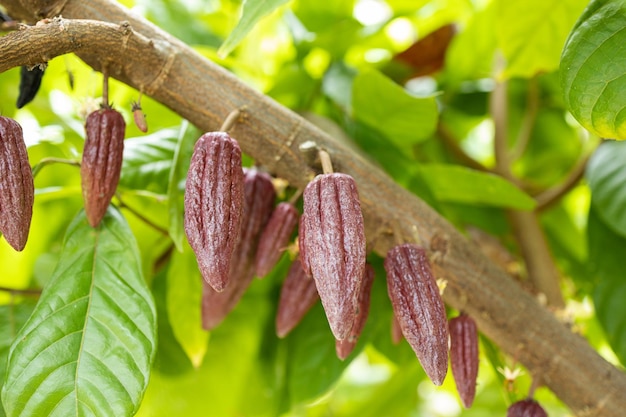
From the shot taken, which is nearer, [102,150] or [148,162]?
[102,150]

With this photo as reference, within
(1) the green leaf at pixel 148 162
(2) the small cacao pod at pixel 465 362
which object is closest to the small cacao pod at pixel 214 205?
(2) the small cacao pod at pixel 465 362

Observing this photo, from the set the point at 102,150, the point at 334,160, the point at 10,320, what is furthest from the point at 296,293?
the point at 10,320

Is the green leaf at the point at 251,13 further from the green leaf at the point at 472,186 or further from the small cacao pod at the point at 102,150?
the green leaf at the point at 472,186

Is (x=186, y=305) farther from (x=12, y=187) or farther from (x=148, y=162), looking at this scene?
(x=12, y=187)

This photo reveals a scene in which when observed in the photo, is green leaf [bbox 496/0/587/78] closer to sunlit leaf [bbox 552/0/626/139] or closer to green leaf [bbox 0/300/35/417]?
sunlit leaf [bbox 552/0/626/139]

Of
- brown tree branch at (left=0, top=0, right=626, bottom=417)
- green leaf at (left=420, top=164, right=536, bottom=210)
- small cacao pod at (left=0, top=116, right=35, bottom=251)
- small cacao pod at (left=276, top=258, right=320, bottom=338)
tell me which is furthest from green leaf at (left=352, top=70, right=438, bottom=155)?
small cacao pod at (left=0, top=116, right=35, bottom=251)

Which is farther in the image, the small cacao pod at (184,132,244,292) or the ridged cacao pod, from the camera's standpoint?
the ridged cacao pod
